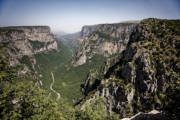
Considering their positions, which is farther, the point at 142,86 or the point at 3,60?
the point at 142,86

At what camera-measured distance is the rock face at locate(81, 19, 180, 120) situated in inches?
3962

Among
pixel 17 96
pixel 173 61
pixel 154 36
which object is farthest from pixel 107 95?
pixel 17 96

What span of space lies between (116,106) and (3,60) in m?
107

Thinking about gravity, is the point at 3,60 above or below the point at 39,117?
above

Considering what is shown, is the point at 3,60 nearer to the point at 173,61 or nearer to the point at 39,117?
the point at 39,117

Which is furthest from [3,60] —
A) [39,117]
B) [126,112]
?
[126,112]

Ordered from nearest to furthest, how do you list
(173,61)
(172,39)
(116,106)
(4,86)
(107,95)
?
1. (4,86)
2. (173,61)
3. (172,39)
4. (116,106)
5. (107,95)

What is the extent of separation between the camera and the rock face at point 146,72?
3962 inches

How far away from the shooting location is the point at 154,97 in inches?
3996

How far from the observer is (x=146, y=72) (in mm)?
105625

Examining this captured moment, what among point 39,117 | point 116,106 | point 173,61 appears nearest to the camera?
point 39,117

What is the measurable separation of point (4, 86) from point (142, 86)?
341 feet

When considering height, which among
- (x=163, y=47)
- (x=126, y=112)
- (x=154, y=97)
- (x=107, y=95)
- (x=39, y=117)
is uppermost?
(x=163, y=47)

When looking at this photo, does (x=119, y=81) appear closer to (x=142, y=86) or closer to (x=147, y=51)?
(x=142, y=86)
